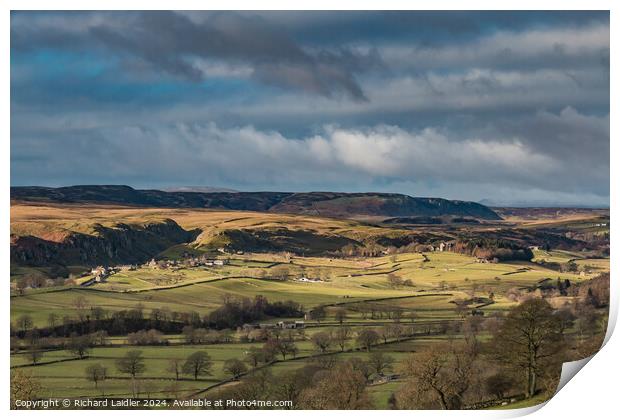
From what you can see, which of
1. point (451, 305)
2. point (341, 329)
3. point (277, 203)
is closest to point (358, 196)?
point (277, 203)

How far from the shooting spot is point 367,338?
1803 centimetres

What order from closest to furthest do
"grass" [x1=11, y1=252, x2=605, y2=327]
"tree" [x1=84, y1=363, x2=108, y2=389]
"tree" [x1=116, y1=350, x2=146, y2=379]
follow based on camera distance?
"tree" [x1=84, y1=363, x2=108, y2=389] → "tree" [x1=116, y1=350, x2=146, y2=379] → "grass" [x1=11, y1=252, x2=605, y2=327]

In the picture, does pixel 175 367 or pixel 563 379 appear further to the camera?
pixel 175 367

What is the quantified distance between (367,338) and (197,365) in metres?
4.25

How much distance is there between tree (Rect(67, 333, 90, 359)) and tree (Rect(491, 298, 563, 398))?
9026 millimetres

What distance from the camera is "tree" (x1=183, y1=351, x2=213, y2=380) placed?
52.2 feet

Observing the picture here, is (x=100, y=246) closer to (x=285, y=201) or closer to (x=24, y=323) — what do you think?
(x=24, y=323)

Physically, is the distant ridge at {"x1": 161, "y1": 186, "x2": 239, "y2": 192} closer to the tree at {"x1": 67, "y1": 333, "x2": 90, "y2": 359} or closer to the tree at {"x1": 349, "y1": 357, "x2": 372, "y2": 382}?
the tree at {"x1": 67, "y1": 333, "x2": 90, "y2": 359}

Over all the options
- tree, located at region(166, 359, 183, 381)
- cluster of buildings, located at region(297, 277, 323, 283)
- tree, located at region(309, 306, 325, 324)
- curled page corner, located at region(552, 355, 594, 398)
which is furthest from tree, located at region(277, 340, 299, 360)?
curled page corner, located at region(552, 355, 594, 398)

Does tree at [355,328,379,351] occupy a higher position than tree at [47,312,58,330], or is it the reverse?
tree at [47,312,58,330]

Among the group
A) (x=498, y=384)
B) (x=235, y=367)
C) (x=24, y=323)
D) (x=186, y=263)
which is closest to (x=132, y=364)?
(x=235, y=367)

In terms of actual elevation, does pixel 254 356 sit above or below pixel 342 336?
below

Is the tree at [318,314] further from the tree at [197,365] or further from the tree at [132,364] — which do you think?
the tree at [132,364]

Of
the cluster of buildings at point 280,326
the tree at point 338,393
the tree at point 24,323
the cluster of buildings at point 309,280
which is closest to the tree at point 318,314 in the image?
the cluster of buildings at point 280,326
